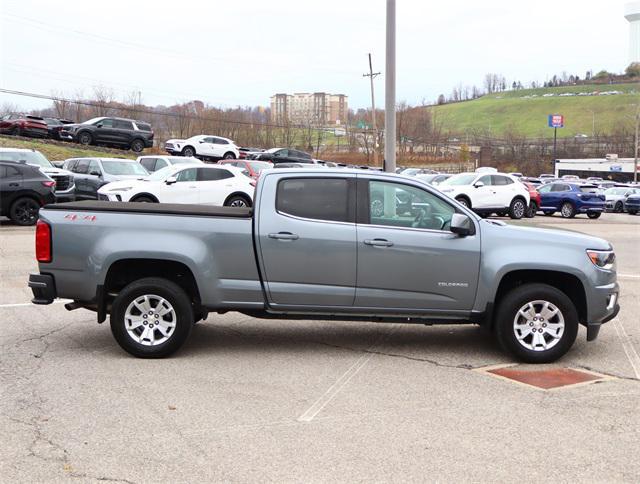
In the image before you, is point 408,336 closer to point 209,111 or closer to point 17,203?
point 17,203

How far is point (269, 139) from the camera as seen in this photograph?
3947 inches

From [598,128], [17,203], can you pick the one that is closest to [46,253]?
[17,203]

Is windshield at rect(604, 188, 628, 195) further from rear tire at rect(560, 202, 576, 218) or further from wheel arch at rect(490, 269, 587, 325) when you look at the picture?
wheel arch at rect(490, 269, 587, 325)

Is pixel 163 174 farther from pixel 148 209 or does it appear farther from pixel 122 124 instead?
pixel 122 124

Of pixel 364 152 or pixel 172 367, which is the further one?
pixel 364 152

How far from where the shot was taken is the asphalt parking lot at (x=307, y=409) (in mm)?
4266

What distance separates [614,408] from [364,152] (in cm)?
10060

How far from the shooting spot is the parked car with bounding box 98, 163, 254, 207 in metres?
18.5

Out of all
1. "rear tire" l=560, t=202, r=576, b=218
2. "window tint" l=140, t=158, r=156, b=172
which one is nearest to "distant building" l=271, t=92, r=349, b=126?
"rear tire" l=560, t=202, r=576, b=218

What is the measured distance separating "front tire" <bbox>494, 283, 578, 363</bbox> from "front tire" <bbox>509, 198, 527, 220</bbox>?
19776 mm

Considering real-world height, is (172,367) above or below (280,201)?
below

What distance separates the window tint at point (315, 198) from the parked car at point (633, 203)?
38.3 metres

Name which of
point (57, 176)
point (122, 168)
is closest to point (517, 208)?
point (122, 168)

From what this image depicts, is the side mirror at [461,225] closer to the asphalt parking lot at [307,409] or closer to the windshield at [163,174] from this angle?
the asphalt parking lot at [307,409]
